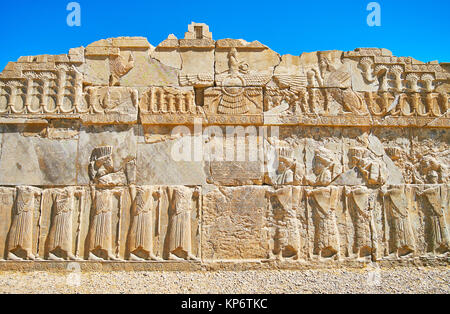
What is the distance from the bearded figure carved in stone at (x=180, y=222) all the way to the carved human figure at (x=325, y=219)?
6.07 ft

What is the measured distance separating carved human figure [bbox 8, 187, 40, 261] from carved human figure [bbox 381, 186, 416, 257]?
218 inches

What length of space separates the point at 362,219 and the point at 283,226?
4.14ft

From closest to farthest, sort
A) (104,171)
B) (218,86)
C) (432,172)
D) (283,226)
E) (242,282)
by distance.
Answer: (242,282) < (283,226) < (104,171) < (432,172) < (218,86)

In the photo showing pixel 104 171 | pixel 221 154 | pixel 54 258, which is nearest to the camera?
pixel 54 258

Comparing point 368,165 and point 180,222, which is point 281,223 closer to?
point 180,222

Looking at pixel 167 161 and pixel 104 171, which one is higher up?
pixel 167 161

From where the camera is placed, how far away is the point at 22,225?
21.9 feet

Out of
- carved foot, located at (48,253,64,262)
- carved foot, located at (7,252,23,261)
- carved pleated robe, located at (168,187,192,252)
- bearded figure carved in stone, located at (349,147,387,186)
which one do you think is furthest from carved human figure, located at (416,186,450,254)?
carved foot, located at (7,252,23,261)

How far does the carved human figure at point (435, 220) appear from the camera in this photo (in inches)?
270

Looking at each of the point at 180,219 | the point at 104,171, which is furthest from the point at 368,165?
the point at 104,171

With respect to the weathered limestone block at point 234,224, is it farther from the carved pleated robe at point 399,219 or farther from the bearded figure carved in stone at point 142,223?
the carved pleated robe at point 399,219

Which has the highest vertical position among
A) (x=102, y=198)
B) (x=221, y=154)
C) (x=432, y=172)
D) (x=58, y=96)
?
(x=58, y=96)

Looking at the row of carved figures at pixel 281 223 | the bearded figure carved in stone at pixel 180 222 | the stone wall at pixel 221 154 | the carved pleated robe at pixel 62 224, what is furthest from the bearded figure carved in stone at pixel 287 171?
the carved pleated robe at pixel 62 224

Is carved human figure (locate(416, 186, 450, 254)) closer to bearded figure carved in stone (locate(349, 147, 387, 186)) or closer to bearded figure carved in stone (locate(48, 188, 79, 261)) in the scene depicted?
bearded figure carved in stone (locate(349, 147, 387, 186))
